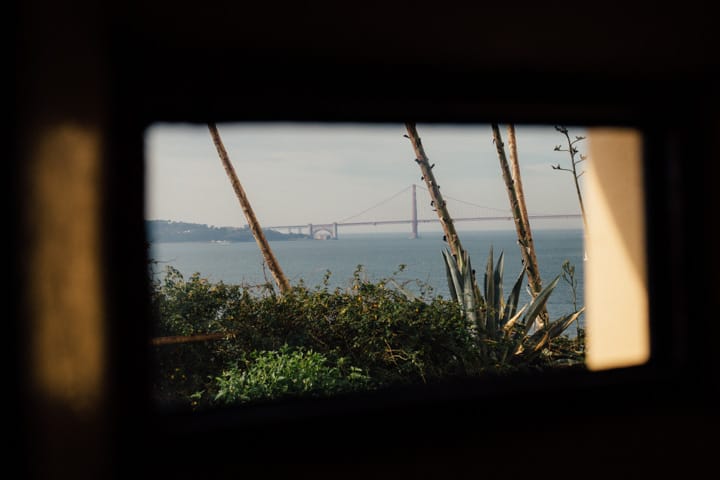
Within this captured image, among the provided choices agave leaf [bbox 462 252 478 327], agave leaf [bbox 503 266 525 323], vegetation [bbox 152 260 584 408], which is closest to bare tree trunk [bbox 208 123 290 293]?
vegetation [bbox 152 260 584 408]

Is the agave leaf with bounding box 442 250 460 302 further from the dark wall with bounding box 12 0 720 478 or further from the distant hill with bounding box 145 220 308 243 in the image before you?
the distant hill with bounding box 145 220 308 243

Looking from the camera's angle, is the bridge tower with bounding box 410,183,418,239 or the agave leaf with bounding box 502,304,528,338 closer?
the agave leaf with bounding box 502,304,528,338

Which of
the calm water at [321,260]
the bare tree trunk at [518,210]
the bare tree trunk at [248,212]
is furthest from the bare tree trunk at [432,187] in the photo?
the bare tree trunk at [248,212]

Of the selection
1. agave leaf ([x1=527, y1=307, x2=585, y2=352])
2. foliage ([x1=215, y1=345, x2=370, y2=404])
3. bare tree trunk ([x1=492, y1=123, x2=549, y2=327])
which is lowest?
foliage ([x1=215, y1=345, x2=370, y2=404])

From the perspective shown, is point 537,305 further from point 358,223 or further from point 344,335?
point 358,223

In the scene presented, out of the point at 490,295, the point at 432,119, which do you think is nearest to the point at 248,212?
the point at 490,295
